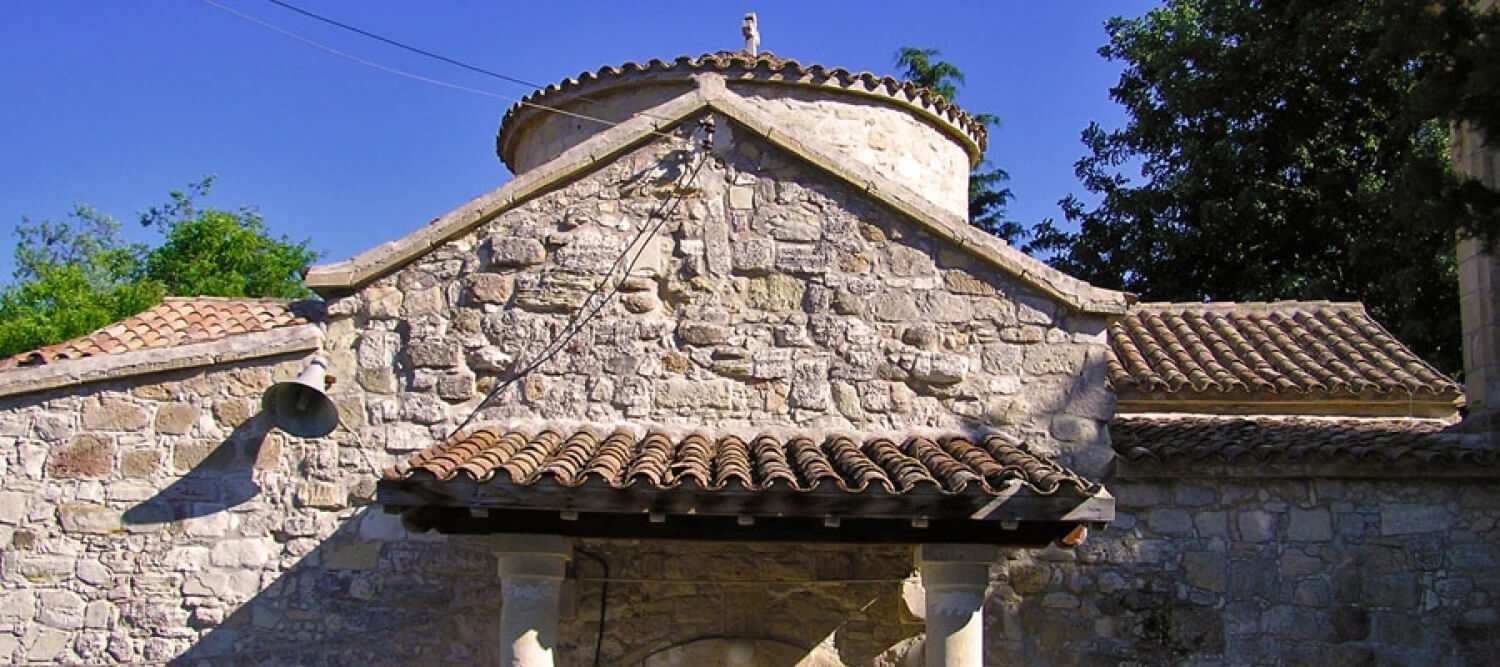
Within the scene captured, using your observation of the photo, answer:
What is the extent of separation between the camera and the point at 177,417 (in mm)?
7016

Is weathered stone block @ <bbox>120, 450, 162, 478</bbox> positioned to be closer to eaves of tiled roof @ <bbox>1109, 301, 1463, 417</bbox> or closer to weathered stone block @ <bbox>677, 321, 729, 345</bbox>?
weathered stone block @ <bbox>677, 321, 729, 345</bbox>

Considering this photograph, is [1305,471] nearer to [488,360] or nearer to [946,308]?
[946,308]

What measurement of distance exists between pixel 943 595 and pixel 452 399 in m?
2.95

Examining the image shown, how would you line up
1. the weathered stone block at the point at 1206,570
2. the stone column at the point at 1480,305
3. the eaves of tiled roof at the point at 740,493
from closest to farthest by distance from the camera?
the eaves of tiled roof at the point at 740,493 → the weathered stone block at the point at 1206,570 → the stone column at the point at 1480,305

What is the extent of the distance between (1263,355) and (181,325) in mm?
8071

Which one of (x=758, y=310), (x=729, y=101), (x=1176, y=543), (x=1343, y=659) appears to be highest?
(x=729, y=101)

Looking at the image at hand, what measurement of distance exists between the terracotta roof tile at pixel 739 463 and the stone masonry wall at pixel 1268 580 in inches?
42.8

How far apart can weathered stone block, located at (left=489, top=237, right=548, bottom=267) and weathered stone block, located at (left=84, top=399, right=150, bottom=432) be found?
216cm

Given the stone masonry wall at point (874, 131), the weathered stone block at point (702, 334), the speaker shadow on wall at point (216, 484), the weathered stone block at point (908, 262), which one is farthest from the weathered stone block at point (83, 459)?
the stone masonry wall at point (874, 131)

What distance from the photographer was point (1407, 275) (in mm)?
15422

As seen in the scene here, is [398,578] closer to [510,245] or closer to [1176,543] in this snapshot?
[510,245]

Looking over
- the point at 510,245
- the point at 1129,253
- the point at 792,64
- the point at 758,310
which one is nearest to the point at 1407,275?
the point at 1129,253

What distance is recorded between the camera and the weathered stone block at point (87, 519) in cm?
690

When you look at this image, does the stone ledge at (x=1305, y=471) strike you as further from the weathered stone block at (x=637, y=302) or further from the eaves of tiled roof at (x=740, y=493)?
the weathered stone block at (x=637, y=302)
